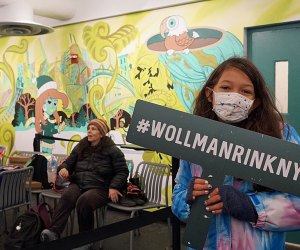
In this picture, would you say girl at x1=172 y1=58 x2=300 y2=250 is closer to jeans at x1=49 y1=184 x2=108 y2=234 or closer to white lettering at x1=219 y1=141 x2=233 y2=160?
white lettering at x1=219 y1=141 x2=233 y2=160

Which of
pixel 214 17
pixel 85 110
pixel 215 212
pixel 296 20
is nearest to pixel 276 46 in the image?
pixel 296 20

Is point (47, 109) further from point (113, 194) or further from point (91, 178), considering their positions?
point (113, 194)

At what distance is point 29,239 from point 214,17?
257cm

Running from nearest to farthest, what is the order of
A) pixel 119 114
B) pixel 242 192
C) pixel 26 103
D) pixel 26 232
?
pixel 242 192, pixel 26 232, pixel 119 114, pixel 26 103

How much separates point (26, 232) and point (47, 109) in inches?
108

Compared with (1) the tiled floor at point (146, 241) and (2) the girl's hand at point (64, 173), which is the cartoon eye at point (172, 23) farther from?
(1) the tiled floor at point (146, 241)

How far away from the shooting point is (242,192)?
979 millimetres

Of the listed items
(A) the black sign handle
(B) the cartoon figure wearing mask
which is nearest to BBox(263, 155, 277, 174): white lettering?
(A) the black sign handle

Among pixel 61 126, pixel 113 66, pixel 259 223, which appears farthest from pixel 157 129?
pixel 61 126

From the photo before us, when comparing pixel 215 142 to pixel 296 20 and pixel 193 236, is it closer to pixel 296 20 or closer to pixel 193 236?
pixel 193 236

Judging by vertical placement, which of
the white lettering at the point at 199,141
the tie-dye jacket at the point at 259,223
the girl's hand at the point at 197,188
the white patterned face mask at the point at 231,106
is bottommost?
the tie-dye jacket at the point at 259,223

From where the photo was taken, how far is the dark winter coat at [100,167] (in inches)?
126

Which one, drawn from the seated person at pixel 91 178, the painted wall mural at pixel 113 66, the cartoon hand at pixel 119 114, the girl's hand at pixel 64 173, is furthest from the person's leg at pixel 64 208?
the cartoon hand at pixel 119 114

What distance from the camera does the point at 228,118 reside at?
104 cm
